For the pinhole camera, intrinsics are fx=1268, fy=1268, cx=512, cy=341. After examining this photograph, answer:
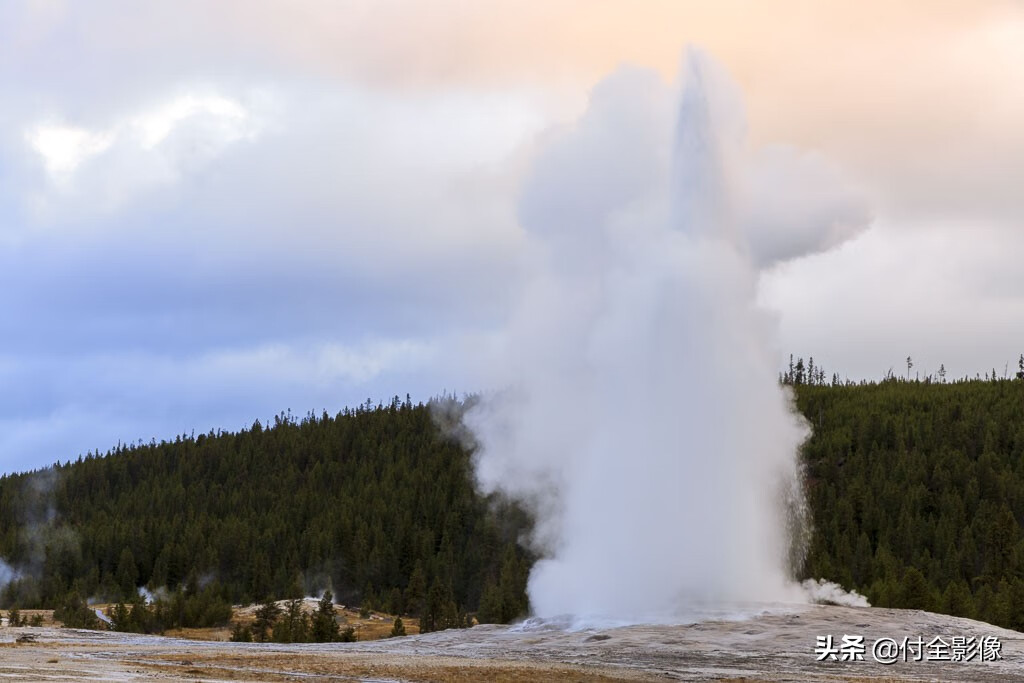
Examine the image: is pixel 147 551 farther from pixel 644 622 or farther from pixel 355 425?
pixel 644 622

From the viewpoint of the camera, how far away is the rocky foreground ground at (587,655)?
35091 millimetres

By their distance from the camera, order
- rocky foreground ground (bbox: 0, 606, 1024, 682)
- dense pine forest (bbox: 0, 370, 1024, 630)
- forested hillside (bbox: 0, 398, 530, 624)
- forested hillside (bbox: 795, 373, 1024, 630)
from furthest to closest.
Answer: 1. forested hillside (bbox: 0, 398, 530, 624)
2. dense pine forest (bbox: 0, 370, 1024, 630)
3. forested hillside (bbox: 795, 373, 1024, 630)
4. rocky foreground ground (bbox: 0, 606, 1024, 682)

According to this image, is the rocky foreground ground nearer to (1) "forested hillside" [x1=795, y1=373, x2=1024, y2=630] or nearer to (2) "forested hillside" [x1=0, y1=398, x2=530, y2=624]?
(1) "forested hillside" [x1=795, y1=373, x2=1024, y2=630]

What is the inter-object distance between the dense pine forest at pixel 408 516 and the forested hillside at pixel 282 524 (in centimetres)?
29

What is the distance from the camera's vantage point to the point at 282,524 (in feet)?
481

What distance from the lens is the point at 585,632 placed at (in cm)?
4656

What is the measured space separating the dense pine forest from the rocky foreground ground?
37741 mm

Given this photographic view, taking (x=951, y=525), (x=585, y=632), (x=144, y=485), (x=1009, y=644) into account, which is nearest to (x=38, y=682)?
(x=585, y=632)

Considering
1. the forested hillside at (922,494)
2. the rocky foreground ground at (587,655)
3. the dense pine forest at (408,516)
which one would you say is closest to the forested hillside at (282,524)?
the dense pine forest at (408,516)

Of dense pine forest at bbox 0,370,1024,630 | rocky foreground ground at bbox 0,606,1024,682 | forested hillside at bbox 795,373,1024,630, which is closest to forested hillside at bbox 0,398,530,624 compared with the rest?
dense pine forest at bbox 0,370,1024,630

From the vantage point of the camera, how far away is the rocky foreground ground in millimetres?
35091

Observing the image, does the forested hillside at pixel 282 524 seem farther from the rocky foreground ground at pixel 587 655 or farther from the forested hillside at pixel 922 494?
the rocky foreground ground at pixel 587 655

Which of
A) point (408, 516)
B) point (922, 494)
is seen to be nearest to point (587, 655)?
point (922, 494)

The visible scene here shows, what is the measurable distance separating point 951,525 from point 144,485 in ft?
368
